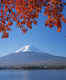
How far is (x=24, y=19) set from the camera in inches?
192

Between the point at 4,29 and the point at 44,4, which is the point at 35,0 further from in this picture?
the point at 4,29

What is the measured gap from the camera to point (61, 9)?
398cm

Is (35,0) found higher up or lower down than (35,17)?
higher up

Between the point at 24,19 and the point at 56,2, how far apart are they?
1.08m

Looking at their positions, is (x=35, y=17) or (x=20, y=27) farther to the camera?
(x=20, y=27)

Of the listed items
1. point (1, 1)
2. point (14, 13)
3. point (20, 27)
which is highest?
point (1, 1)

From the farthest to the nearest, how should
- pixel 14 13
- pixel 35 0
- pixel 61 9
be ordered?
pixel 14 13, pixel 61 9, pixel 35 0

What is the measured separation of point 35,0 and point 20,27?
4.96ft

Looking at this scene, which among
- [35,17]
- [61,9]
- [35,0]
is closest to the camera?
[35,0]

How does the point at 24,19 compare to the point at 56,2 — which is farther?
the point at 24,19

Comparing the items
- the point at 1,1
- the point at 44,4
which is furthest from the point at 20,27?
the point at 44,4

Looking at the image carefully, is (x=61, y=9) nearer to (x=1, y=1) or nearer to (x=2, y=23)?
(x=1, y=1)

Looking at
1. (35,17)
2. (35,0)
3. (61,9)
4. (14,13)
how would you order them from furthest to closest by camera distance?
(14,13) → (35,17) → (61,9) → (35,0)

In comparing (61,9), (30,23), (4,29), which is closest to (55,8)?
(61,9)
